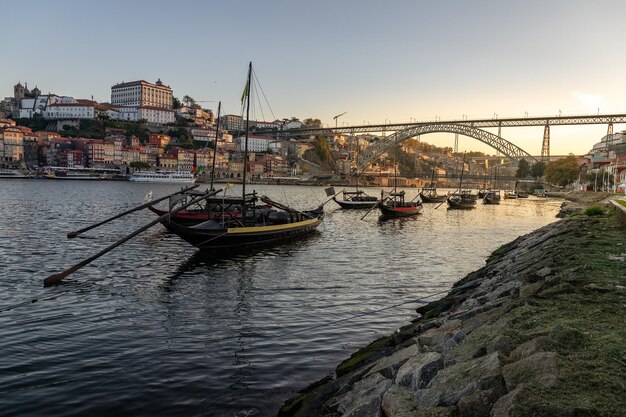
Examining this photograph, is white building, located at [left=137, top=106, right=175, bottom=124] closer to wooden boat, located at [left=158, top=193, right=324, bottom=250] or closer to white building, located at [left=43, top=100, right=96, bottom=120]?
white building, located at [left=43, top=100, right=96, bottom=120]

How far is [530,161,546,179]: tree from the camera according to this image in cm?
11629

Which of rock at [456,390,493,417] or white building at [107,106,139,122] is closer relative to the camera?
rock at [456,390,493,417]

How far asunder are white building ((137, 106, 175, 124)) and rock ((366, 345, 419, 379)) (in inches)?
6803

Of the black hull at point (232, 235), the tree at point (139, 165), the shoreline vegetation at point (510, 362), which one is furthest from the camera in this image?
the tree at point (139, 165)

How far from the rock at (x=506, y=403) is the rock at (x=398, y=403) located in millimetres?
830

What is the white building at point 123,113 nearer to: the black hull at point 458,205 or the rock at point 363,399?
the black hull at point 458,205

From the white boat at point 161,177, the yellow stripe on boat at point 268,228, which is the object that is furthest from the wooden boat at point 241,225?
the white boat at point 161,177

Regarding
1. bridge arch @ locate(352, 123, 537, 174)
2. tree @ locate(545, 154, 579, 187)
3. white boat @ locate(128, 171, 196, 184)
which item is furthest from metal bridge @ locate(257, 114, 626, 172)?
white boat @ locate(128, 171, 196, 184)

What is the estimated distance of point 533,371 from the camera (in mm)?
4414

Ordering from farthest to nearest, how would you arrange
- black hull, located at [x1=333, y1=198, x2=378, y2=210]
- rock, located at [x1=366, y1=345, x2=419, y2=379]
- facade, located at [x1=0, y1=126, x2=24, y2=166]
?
facade, located at [x1=0, y1=126, x2=24, y2=166], black hull, located at [x1=333, y1=198, x2=378, y2=210], rock, located at [x1=366, y1=345, x2=419, y2=379]

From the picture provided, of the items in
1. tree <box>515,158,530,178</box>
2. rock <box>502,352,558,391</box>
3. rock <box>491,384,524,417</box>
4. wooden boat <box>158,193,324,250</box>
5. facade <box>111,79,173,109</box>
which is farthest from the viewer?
facade <box>111,79,173,109</box>

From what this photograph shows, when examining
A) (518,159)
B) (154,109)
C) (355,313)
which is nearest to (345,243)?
(355,313)

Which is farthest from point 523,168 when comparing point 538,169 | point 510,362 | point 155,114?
point 510,362

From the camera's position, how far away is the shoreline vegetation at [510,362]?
4102 millimetres
